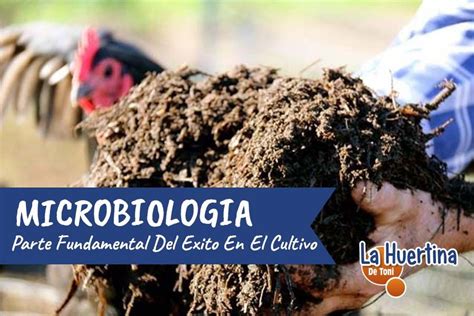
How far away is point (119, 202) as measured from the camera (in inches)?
60.4

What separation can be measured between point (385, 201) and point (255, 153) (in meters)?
0.19

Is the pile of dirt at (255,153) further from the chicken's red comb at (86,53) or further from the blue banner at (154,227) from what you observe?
the chicken's red comb at (86,53)

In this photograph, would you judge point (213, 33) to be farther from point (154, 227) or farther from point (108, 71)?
point (154, 227)

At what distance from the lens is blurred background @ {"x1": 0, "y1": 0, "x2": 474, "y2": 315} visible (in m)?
5.75

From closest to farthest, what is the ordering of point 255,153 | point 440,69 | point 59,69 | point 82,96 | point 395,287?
point 255,153
point 395,287
point 440,69
point 82,96
point 59,69

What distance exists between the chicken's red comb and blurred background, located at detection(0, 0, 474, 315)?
1.87m

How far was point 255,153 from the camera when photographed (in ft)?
4.41

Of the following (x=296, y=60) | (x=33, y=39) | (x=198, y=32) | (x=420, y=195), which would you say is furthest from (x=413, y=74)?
(x=198, y=32)

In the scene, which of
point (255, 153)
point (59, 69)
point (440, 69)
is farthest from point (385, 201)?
point (59, 69)

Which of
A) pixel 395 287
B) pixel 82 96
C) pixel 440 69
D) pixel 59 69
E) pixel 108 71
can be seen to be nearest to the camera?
pixel 395 287

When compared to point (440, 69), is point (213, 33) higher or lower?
higher

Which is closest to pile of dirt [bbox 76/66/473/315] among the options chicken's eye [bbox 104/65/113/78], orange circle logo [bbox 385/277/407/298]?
orange circle logo [bbox 385/277/407/298]

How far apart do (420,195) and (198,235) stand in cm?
33

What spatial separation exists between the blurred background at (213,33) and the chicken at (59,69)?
5.05 ft
